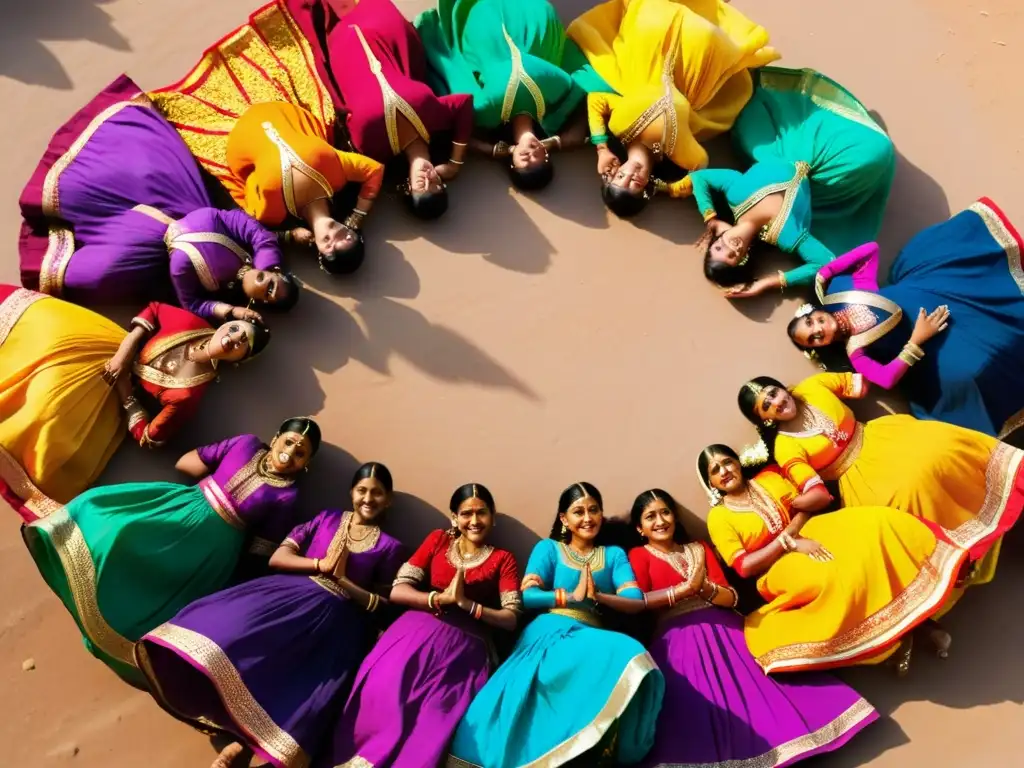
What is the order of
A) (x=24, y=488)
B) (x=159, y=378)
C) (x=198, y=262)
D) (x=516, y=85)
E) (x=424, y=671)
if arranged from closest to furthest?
(x=424, y=671) → (x=24, y=488) → (x=159, y=378) → (x=198, y=262) → (x=516, y=85)

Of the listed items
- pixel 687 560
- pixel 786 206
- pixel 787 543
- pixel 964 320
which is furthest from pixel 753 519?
pixel 786 206

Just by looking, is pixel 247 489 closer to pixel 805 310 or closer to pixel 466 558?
pixel 466 558

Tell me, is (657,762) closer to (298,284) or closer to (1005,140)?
(298,284)

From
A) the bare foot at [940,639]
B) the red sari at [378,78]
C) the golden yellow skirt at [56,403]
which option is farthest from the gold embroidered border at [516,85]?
the bare foot at [940,639]

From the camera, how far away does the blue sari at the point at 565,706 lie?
7.54 feet

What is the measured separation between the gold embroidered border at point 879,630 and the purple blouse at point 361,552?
130 cm

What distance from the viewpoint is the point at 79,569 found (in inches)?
97.2

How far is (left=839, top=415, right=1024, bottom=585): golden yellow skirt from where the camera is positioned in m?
2.75

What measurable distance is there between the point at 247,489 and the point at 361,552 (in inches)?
17.6

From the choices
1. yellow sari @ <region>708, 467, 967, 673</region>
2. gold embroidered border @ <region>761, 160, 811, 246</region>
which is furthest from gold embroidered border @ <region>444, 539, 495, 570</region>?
gold embroidered border @ <region>761, 160, 811, 246</region>

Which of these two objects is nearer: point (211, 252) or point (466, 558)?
point (466, 558)

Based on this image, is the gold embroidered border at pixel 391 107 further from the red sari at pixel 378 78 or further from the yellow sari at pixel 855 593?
the yellow sari at pixel 855 593

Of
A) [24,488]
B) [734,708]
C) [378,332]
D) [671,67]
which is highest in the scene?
[671,67]

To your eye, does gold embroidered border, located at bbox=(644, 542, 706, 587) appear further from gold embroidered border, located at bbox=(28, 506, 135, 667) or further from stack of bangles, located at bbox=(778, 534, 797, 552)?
gold embroidered border, located at bbox=(28, 506, 135, 667)
